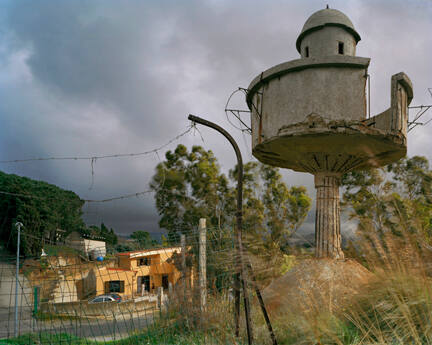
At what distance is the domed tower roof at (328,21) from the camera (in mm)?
6902

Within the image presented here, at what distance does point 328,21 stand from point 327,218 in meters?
4.09

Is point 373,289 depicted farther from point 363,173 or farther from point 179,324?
point 363,173

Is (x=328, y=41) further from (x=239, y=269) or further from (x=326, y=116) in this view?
(x=239, y=269)

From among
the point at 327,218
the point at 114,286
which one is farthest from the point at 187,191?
the point at 327,218

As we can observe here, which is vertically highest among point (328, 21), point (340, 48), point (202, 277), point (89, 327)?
point (328, 21)

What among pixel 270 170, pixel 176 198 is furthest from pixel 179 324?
pixel 270 170

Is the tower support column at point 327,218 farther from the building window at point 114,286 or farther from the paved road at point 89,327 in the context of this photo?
the building window at point 114,286

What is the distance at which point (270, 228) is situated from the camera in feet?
13.4

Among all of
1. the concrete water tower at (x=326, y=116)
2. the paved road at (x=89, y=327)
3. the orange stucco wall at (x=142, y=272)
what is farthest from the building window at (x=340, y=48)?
the paved road at (x=89, y=327)

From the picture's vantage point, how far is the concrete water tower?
5746 millimetres

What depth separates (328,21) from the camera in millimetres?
6883

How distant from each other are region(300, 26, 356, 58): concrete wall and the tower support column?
2571mm

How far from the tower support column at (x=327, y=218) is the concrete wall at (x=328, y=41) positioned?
2571 mm

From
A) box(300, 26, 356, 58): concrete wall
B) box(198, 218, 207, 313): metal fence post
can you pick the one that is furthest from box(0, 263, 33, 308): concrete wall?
box(300, 26, 356, 58): concrete wall
